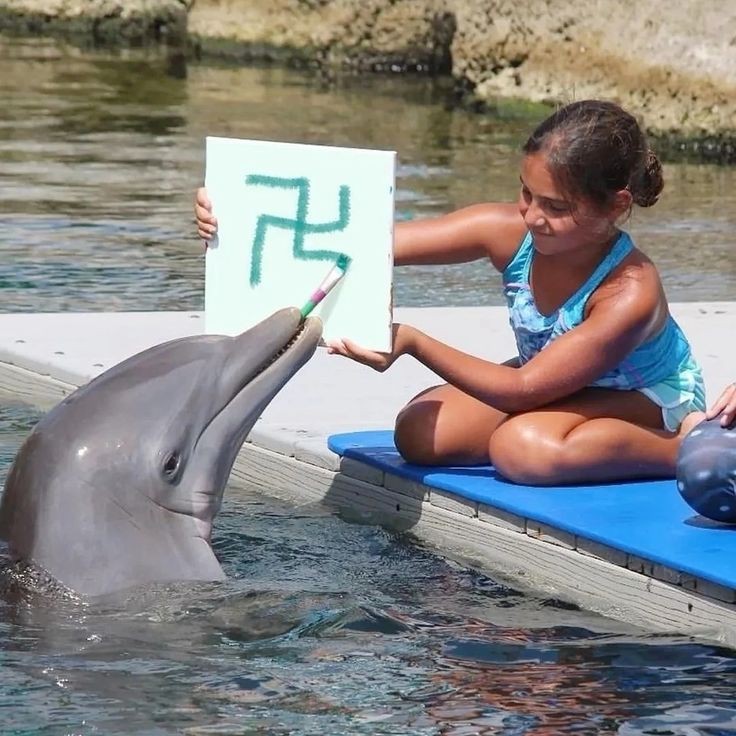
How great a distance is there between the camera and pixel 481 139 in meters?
16.2

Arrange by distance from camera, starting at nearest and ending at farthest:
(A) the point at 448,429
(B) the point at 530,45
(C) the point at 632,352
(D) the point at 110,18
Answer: (C) the point at 632,352
(A) the point at 448,429
(B) the point at 530,45
(D) the point at 110,18

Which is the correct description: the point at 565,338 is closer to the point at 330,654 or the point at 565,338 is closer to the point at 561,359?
the point at 561,359

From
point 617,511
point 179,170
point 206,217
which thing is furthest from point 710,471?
point 179,170

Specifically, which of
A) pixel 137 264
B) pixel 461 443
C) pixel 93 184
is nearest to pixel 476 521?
pixel 461 443

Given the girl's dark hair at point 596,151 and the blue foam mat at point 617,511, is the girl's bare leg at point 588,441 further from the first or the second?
the girl's dark hair at point 596,151

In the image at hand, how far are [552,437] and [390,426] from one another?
3.59 ft

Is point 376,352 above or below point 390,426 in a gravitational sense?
above

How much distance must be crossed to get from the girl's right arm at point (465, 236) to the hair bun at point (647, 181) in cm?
46

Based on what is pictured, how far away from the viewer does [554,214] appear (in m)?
4.77

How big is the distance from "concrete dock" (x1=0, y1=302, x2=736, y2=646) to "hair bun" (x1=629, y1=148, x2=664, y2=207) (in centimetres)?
96

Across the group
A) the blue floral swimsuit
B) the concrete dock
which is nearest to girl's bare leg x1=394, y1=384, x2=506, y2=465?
the concrete dock

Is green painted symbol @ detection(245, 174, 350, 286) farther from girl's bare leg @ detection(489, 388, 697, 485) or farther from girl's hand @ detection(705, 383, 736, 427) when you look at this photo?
girl's hand @ detection(705, 383, 736, 427)

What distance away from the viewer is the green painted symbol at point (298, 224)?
4.75 metres

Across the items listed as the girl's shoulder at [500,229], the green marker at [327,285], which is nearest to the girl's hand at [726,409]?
the girl's shoulder at [500,229]
